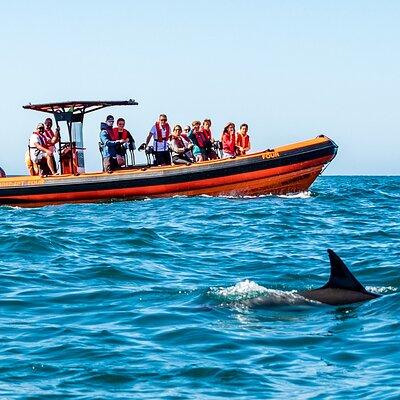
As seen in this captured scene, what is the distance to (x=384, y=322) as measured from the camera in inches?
386

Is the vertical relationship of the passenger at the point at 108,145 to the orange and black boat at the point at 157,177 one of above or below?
above

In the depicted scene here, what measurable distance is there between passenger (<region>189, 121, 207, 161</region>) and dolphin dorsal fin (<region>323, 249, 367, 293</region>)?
16646 mm

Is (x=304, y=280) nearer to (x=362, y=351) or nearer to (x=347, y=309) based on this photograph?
(x=347, y=309)

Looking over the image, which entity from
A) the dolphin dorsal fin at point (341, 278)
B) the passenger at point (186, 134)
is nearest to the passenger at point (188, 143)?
the passenger at point (186, 134)

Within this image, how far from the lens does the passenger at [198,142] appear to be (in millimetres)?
27281

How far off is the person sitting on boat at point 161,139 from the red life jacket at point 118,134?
2.44 feet

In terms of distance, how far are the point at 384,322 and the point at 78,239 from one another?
828 cm

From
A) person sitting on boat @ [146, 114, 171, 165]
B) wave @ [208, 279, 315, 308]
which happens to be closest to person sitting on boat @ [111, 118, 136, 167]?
Result: person sitting on boat @ [146, 114, 171, 165]

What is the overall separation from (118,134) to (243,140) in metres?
3.94

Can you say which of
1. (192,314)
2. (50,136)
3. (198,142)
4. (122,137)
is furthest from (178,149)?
(192,314)

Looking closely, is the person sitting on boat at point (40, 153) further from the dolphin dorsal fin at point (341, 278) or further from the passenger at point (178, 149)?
the dolphin dorsal fin at point (341, 278)

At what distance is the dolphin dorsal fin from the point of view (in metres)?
10.6

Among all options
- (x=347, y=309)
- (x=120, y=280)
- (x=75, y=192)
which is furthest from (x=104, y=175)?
→ (x=347, y=309)

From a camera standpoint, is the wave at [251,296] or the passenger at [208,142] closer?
the wave at [251,296]
